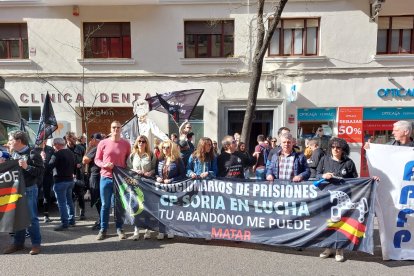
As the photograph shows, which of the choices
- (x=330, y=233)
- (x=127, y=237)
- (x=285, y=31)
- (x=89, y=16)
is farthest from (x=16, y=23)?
(x=330, y=233)

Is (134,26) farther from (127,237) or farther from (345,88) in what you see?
(127,237)

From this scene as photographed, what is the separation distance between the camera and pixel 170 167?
17.3 feet

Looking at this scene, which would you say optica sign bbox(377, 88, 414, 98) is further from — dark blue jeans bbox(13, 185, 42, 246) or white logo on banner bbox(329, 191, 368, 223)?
dark blue jeans bbox(13, 185, 42, 246)

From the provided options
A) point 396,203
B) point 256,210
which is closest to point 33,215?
point 256,210

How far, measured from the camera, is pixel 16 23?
12.6 metres

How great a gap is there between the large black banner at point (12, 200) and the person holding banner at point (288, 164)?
3567mm

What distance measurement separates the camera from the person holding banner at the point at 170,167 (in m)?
5.26

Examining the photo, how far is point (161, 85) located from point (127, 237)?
786 cm

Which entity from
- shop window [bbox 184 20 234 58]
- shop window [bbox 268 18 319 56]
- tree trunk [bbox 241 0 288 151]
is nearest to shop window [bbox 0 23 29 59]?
shop window [bbox 184 20 234 58]

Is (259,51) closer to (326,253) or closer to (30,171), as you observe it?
(326,253)

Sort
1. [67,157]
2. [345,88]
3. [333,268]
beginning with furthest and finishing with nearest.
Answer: [345,88], [67,157], [333,268]

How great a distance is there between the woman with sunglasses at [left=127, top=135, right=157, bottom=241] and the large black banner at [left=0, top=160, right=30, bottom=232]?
166 cm

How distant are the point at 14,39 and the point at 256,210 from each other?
1232 cm

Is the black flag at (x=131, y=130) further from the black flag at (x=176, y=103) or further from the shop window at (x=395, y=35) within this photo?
the shop window at (x=395, y=35)
